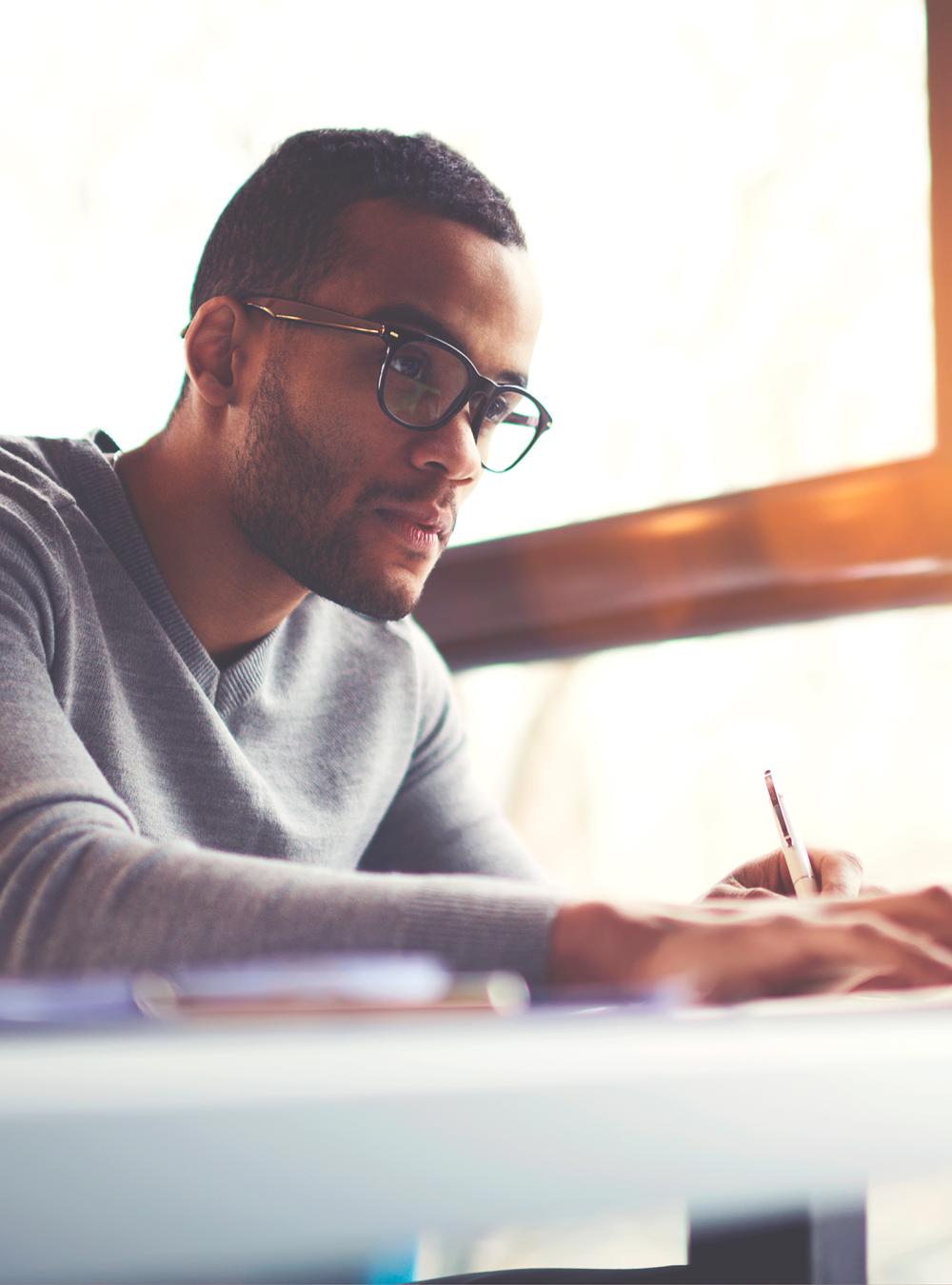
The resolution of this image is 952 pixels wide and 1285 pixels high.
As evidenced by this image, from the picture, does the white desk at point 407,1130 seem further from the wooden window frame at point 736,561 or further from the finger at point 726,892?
the wooden window frame at point 736,561

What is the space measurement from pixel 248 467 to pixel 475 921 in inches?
30.6

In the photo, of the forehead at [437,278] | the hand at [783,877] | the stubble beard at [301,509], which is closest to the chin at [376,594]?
the stubble beard at [301,509]

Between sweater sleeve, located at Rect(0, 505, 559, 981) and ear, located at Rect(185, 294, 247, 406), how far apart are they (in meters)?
0.61

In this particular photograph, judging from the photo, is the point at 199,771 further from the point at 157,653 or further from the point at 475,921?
the point at 475,921

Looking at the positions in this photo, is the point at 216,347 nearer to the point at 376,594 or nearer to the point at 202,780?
the point at 376,594

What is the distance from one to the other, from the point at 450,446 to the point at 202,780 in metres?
0.39

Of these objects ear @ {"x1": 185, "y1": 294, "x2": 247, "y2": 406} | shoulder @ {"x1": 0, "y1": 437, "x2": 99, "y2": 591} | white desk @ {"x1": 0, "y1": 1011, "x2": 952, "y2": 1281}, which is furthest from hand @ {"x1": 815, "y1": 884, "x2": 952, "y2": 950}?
Answer: ear @ {"x1": 185, "y1": 294, "x2": 247, "y2": 406}

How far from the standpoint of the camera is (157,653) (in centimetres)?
101

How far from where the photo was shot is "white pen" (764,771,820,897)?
34.8 inches

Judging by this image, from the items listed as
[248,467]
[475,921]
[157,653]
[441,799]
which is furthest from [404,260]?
[475,921]

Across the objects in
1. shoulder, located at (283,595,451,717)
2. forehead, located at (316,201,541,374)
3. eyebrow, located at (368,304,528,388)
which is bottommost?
shoulder, located at (283,595,451,717)

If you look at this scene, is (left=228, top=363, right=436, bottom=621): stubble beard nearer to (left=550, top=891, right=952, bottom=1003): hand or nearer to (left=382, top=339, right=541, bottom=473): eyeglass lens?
(left=382, top=339, right=541, bottom=473): eyeglass lens

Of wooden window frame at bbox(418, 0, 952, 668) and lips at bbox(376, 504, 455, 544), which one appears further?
wooden window frame at bbox(418, 0, 952, 668)

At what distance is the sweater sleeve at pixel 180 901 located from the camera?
0.50 metres
